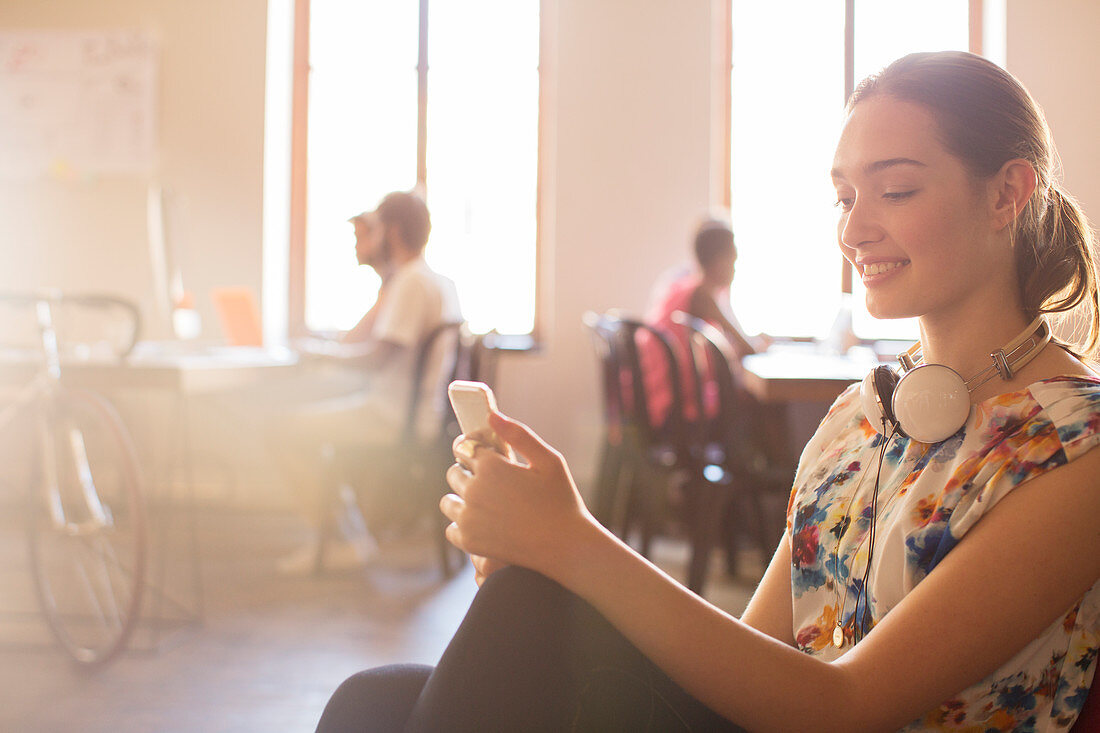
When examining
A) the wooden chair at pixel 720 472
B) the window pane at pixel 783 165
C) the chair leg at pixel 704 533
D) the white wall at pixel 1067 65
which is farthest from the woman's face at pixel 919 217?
the white wall at pixel 1067 65

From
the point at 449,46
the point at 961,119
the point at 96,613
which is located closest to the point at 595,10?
the point at 449,46

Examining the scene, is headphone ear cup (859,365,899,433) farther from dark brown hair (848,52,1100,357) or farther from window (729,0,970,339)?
window (729,0,970,339)

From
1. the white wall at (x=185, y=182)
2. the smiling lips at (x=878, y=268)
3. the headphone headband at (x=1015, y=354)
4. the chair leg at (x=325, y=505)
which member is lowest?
the chair leg at (x=325, y=505)

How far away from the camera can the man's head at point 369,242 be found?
322 centimetres

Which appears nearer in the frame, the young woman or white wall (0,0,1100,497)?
the young woman

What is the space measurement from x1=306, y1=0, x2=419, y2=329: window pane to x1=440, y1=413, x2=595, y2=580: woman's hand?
406 centimetres

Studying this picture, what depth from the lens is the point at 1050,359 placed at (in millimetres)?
710

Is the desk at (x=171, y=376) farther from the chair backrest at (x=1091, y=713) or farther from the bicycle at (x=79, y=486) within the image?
the chair backrest at (x=1091, y=713)

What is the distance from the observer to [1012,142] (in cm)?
73

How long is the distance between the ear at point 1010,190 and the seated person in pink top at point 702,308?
2.34 m

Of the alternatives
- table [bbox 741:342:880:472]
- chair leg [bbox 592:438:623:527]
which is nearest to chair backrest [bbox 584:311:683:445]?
chair leg [bbox 592:438:623:527]

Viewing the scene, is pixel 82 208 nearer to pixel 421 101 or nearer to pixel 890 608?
pixel 421 101

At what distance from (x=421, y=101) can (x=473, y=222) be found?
0.66m

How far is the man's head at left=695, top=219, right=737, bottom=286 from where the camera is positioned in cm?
322
